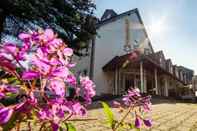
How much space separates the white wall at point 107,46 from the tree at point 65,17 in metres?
5.83

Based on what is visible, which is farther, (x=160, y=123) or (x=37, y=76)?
(x=160, y=123)

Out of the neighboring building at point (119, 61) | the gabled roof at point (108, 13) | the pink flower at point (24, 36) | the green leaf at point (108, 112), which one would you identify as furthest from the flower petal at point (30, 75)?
the gabled roof at point (108, 13)

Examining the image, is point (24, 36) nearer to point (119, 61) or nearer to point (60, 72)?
point (60, 72)

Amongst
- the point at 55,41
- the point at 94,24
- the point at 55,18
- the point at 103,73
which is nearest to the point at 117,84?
the point at 103,73

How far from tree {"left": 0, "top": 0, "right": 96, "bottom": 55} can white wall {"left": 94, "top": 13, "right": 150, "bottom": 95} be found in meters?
5.83

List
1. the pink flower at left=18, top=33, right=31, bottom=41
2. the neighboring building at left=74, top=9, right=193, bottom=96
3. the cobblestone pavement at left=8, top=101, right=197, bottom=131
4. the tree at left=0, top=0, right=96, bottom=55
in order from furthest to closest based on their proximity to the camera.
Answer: the neighboring building at left=74, top=9, right=193, bottom=96 < the tree at left=0, top=0, right=96, bottom=55 < the cobblestone pavement at left=8, top=101, right=197, bottom=131 < the pink flower at left=18, top=33, right=31, bottom=41

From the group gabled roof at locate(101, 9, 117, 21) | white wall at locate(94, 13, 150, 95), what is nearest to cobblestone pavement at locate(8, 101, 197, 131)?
white wall at locate(94, 13, 150, 95)

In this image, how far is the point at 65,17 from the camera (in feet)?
46.3

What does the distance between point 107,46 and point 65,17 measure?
1037 cm

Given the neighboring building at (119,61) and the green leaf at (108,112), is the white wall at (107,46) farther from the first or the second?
the green leaf at (108,112)

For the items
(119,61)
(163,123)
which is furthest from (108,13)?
(163,123)

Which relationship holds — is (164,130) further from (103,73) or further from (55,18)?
(103,73)

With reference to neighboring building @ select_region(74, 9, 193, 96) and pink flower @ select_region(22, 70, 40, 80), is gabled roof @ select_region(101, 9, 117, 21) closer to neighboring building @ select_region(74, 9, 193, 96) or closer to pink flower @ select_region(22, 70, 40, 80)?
neighboring building @ select_region(74, 9, 193, 96)

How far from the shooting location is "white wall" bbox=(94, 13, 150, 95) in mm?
22672
